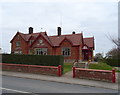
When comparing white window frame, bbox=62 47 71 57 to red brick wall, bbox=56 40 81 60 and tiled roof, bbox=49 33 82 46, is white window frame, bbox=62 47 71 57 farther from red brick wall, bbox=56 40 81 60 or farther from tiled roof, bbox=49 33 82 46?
tiled roof, bbox=49 33 82 46

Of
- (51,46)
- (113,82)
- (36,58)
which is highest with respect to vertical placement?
(51,46)

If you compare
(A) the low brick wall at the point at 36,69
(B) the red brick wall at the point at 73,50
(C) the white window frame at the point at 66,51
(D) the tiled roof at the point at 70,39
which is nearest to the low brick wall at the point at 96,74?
(A) the low brick wall at the point at 36,69

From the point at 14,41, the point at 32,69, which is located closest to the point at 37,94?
the point at 32,69

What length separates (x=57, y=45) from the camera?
102 feet

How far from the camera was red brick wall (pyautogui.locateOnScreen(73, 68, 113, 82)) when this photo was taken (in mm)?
12573

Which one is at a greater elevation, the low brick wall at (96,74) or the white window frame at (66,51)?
the white window frame at (66,51)

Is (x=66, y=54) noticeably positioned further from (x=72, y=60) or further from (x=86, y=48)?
(x=86, y=48)

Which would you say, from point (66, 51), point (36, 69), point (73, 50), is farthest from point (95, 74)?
point (66, 51)

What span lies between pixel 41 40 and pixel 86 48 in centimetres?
1097

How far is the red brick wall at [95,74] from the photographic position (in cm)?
1257

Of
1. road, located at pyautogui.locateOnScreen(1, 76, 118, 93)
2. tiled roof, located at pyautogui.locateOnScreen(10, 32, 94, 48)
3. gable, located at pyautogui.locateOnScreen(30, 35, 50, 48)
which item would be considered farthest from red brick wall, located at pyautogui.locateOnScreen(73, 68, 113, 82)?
gable, located at pyautogui.locateOnScreen(30, 35, 50, 48)

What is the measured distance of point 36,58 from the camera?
17.4 meters

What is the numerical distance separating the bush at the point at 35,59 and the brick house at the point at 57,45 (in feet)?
43.7

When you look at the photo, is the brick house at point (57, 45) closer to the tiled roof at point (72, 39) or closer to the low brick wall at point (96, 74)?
the tiled roof at point (72, 39)
